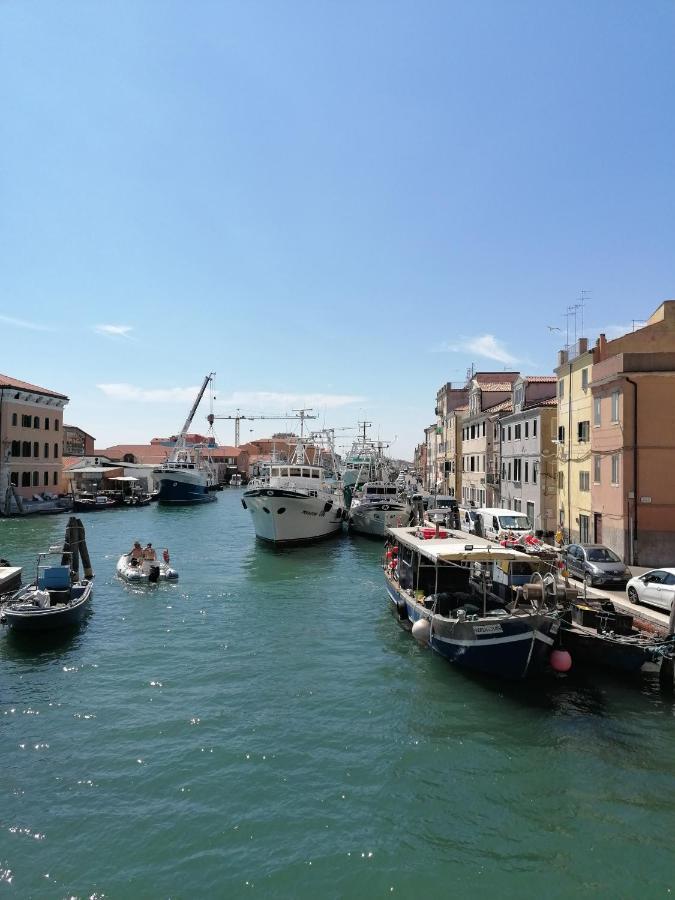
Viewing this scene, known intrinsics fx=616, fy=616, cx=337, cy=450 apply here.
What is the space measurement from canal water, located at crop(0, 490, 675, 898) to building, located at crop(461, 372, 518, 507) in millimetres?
29452

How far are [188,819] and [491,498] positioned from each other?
4028 cm

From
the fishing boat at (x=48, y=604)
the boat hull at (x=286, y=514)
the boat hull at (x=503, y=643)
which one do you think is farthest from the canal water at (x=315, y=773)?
the boat hull at (x=286, y=514)

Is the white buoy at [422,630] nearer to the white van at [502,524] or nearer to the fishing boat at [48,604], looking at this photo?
the fishing boat at [48,604]

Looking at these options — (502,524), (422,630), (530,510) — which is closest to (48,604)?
(422,630)

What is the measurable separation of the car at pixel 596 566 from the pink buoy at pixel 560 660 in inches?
236

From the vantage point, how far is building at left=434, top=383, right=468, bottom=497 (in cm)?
5921

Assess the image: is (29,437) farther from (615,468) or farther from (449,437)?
(615,468)

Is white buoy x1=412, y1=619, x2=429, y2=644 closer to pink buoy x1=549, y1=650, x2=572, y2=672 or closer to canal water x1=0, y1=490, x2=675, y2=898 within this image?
canal water x1=0, y1=490, x2=675, y2=898

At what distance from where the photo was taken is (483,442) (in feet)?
160

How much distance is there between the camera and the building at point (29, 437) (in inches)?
2343

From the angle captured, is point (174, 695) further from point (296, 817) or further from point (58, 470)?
point (58, 470)

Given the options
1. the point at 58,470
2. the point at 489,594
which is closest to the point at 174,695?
the point at 489,594

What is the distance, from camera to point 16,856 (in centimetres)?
883

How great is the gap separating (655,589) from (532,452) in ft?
64.9
